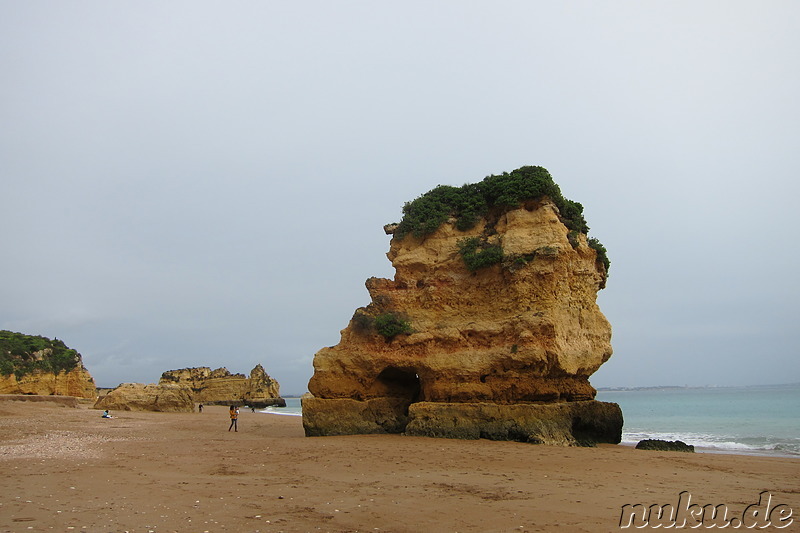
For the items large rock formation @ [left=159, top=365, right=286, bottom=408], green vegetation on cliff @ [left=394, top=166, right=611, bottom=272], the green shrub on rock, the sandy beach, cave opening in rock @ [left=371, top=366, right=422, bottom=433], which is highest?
green vegetation on cliff @ [left=394, top=166, right=611, bottom=272]

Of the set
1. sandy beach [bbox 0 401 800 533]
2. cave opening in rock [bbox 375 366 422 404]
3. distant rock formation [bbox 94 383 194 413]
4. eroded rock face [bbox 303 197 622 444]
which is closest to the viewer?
sandy beach [bbox 0 401 800 533]

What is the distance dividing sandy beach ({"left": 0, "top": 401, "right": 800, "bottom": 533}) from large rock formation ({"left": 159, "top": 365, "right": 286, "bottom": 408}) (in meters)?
51.2

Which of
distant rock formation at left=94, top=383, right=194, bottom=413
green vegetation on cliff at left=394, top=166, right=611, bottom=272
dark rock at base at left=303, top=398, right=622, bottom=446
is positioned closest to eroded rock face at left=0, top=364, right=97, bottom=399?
distant rock formation at left=94, top=383, right=194, bottom=413

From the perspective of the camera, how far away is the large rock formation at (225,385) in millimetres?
64125

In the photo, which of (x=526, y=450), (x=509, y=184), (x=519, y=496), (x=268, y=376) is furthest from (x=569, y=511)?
(x=268, y=376)

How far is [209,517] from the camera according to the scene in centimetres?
686

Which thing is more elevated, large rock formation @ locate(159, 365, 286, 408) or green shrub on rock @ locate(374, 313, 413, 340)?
green shrub on rock @ locate(374, 313, 413, 340)

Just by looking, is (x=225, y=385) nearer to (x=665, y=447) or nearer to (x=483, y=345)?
(x=483, y=345)

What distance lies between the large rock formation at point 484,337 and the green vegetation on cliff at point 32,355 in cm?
3007

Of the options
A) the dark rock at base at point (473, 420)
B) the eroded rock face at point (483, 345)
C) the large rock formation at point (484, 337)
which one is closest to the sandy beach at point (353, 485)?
the dark rock at base at point (473, 420)

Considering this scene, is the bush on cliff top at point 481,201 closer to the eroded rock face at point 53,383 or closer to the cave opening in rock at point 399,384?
the cave opening in rock at point 399,384

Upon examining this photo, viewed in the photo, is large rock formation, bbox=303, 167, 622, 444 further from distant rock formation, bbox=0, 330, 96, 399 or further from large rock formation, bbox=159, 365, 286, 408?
large rock formation, bbox=159, 365, 286, 408

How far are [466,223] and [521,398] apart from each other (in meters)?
6.04

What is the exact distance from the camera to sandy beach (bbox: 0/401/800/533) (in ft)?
22.2
